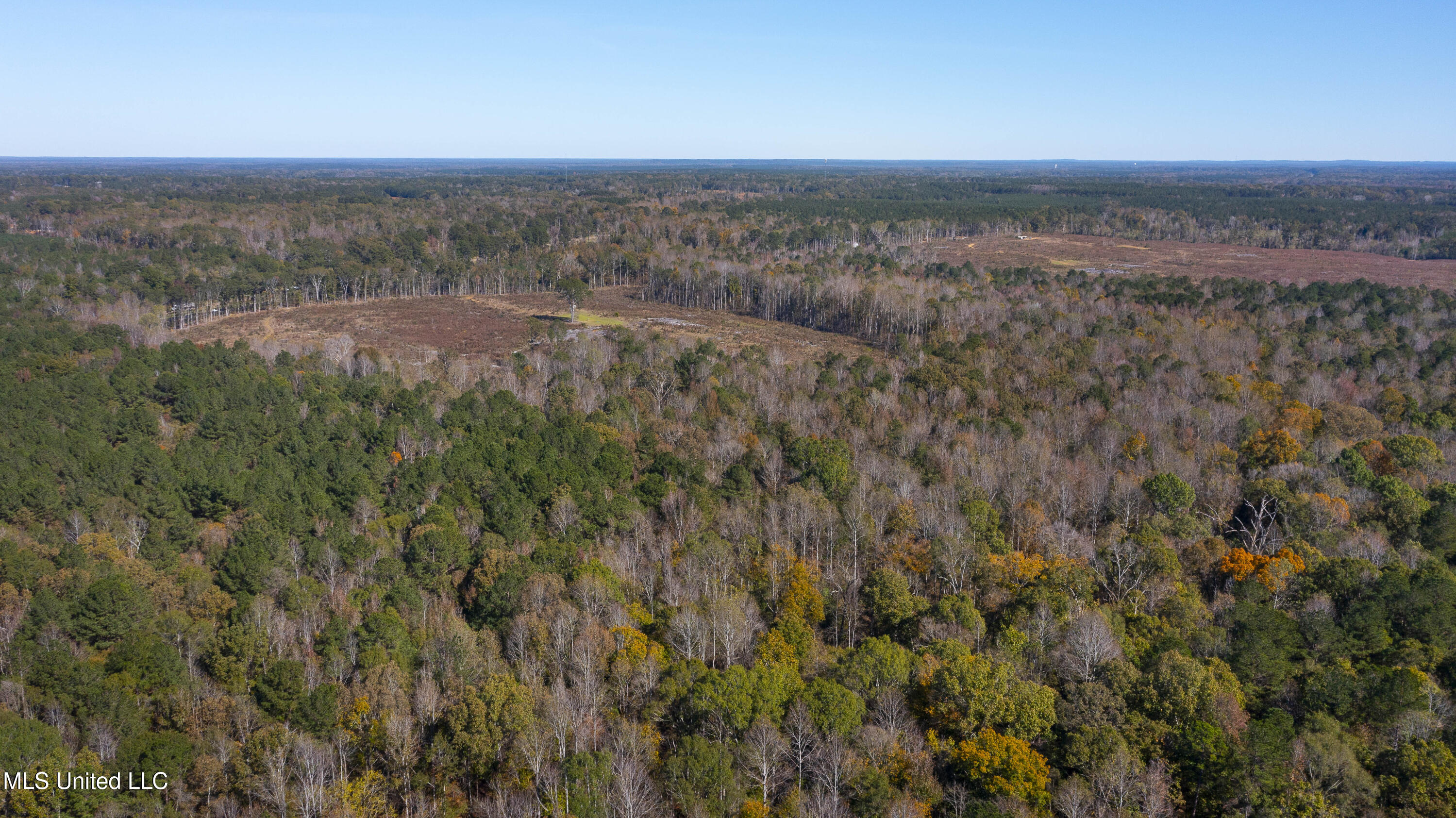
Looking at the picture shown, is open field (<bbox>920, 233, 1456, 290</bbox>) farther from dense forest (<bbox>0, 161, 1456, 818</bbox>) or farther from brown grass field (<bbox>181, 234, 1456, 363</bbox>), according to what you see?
dense forest (<bbox>0, 161, 1456, 818</bbox>)

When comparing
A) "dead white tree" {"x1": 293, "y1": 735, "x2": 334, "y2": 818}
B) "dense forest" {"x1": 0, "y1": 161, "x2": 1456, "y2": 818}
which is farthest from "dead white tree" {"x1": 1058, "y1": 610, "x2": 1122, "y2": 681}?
"dead white tree" {"x1": 293, "y1": 735, "x2": 334, "y2": 818}

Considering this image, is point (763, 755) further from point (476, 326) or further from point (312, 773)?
point (476, 326)

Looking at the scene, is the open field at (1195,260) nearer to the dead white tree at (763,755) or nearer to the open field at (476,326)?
the open field at (476,326)

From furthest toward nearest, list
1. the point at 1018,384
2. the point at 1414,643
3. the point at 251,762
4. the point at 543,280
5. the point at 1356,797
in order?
the point at 543,280
the point at 1018,384
the point at 1414,643
the point at 251,762
the point at 1356,797

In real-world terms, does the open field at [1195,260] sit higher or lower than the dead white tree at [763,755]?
higher

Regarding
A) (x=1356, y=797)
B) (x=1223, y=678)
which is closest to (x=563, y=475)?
(x=1223, y=678)

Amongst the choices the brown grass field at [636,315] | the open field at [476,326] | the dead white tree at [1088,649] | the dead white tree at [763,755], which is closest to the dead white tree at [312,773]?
the dead white tree at [763,755]

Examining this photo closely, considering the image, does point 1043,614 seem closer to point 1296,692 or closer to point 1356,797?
point 1296,692
